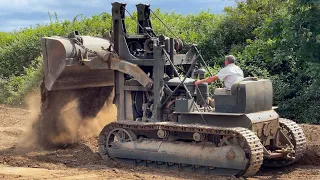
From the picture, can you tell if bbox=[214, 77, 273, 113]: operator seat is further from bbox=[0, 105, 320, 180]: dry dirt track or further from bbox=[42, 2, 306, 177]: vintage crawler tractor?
bbox=[0, 105, 320, 180]: dry dirt track

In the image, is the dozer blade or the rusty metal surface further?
the dozer blade

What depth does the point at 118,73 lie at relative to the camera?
1259 cm

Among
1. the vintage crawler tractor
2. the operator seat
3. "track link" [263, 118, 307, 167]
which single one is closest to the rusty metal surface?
the vintage crawler tractor

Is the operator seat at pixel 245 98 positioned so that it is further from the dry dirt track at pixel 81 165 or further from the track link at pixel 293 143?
the dry dirt track at pixel 81 165

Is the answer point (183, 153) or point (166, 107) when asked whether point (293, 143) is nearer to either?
point (183, 153)

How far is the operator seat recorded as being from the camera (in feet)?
35.1

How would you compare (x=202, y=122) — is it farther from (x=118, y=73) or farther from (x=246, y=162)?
(x=118, y=73)

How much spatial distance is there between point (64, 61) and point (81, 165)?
2298 millimetres

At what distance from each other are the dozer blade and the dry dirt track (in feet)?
4.78

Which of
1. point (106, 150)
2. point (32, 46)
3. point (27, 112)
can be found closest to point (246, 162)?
point (106, 150)

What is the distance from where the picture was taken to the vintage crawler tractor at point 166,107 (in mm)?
10680

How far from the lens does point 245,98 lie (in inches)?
420

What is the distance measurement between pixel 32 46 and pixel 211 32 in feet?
30.6

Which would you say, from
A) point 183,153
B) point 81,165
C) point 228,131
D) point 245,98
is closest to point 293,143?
point 245,98
